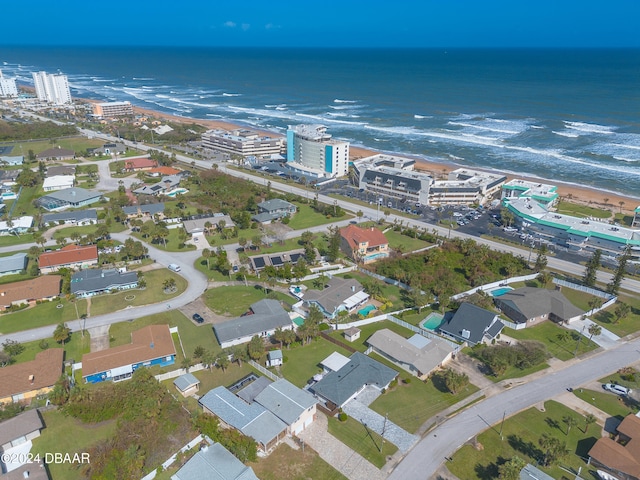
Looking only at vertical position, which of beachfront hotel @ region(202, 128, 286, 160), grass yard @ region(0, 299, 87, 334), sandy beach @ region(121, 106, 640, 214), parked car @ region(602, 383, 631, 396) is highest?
beachfront hotel @ region(202, 128, 286, 160)

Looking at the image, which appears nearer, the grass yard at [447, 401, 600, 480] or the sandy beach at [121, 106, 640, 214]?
the grass yard at [447, 401, 600, 480]

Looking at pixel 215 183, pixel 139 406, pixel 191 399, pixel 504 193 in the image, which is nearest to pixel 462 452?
pixel 191 399

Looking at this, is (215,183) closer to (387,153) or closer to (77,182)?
(77,182)

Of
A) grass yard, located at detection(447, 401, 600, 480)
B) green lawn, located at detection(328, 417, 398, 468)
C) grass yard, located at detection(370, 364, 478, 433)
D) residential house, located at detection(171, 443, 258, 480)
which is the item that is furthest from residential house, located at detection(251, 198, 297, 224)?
grass yard, located at detection(447, 401, 600, 480)

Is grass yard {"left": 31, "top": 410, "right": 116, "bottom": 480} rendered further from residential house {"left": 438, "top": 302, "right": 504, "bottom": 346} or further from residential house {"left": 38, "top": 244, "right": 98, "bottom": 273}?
residential house {"left": 438, "top": 302, "right": 504, "bottom": 346}

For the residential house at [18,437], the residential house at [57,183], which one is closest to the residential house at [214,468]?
the residential house at [18,437]

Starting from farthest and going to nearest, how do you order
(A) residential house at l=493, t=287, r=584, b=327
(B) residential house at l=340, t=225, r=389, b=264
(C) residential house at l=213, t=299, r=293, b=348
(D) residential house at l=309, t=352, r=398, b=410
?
(B) residential house at l=340, t=225, r=389, b=264, (A) residential house at l=493, t=287, r=584, b=327, (C) residential house at l=213, t=299, r=293, b=348, (D) residential house at l=309, t=352, r=398, b=410

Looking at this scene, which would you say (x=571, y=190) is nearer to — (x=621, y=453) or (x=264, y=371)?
(x=621, y=453)
